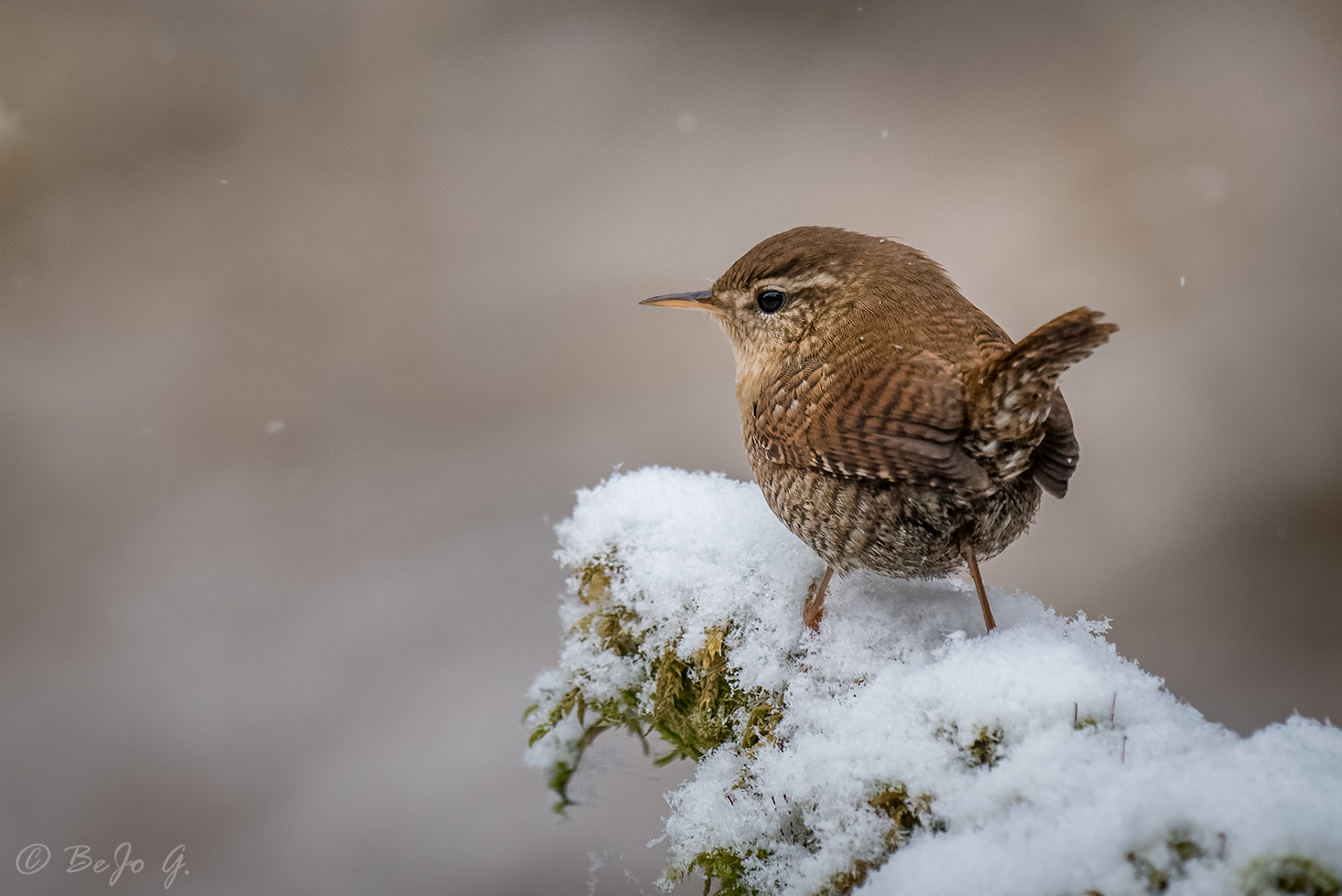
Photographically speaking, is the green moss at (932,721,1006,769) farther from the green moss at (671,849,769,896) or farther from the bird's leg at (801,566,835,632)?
the bird's leg at (801,566,835,632)

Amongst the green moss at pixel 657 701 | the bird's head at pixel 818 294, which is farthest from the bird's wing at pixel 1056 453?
the green moss at pixel 657 701

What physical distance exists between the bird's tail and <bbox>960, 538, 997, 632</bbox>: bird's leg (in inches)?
11.2

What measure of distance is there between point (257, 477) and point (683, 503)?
2.61m

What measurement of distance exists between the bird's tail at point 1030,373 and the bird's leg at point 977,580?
0.29 metres

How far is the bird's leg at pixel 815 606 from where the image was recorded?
5.78 feet

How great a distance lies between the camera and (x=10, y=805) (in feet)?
11.2

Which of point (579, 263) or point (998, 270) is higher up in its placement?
point (579, 263)

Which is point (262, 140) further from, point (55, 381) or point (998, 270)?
point (998, 270)

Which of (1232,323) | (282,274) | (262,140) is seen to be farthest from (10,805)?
(1232,323)

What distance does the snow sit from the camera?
0.92 meters

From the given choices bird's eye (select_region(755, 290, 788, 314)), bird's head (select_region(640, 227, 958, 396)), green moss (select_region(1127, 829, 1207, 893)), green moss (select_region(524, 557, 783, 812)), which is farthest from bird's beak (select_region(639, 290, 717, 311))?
green moss (select_region(1127, 829, 1207, 893))

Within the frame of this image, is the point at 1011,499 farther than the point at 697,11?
No

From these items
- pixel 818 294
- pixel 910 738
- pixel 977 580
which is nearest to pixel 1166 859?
pixel 910 738

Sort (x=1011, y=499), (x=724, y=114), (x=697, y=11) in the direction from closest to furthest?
(x=1011, y=499) < (x=697, y=11) < (x=724, y=114)
